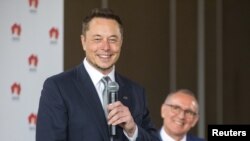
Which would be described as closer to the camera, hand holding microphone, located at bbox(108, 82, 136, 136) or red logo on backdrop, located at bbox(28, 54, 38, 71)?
hand holding microphone, located at bbox(108, 82, 136, 136)

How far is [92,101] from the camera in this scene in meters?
1.63

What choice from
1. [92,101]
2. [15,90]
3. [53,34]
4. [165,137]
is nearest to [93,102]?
[92,101]

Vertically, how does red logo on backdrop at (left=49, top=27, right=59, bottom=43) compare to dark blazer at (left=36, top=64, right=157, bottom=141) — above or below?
above

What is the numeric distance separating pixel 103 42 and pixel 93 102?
184 mm

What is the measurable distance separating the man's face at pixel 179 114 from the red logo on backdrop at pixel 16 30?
1.34 metres

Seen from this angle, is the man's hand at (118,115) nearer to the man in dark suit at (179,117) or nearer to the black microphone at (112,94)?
the black microphone at (112,94)

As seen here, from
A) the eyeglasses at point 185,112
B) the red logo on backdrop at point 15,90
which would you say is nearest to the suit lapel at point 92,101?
the eyeglasses at point 185,112

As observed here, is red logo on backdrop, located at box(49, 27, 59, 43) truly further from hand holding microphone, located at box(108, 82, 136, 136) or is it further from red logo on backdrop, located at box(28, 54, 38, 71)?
hand holding microphone, located at box(108, 82, 136, 136)

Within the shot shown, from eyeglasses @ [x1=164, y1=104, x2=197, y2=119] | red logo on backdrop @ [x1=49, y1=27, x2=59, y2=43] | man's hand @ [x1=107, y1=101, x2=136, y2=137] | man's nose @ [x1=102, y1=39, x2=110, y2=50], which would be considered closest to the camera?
man's hand @ [x1=107, y1=101, x2=136, y2=137]

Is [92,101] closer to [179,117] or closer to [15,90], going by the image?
[179,117]

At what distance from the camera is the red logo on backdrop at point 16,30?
157 inches

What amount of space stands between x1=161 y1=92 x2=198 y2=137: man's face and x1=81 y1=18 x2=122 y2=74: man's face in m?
1.45

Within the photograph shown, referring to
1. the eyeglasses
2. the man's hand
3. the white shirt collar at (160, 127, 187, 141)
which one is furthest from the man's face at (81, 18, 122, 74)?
the eyeglasses

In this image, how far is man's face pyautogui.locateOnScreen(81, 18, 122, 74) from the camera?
166 centimetres
